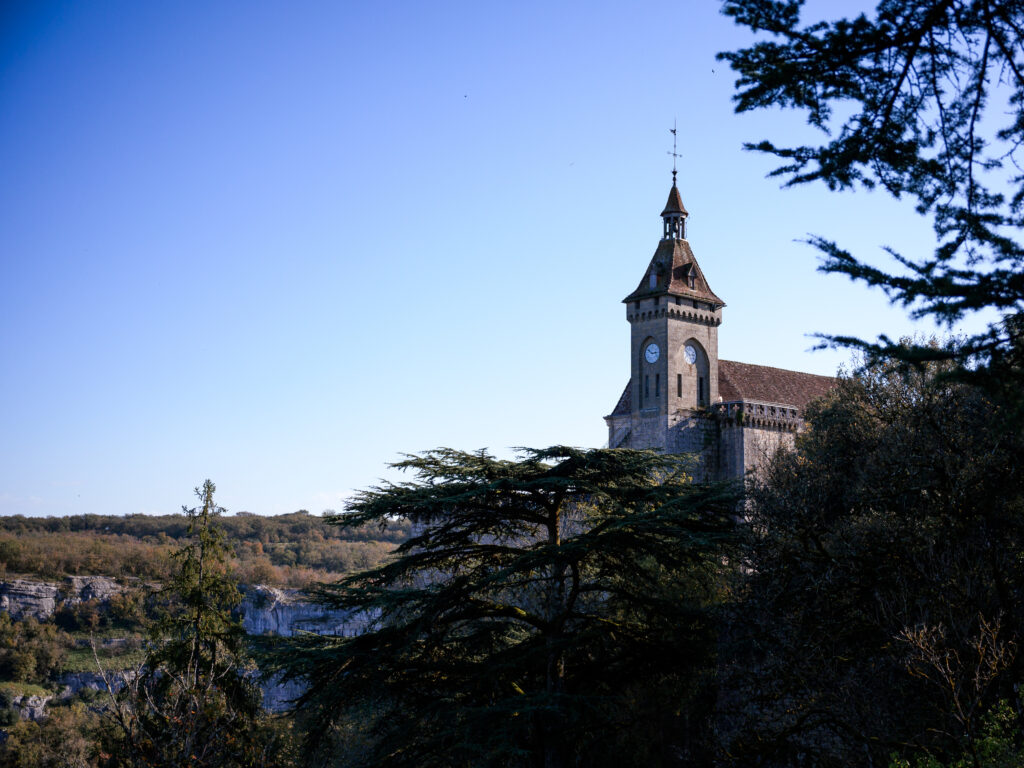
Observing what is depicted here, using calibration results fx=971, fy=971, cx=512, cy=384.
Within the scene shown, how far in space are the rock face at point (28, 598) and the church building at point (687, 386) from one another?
8326 centimetres

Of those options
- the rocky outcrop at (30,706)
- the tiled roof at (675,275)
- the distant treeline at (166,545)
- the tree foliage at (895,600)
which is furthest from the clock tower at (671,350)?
the distant treeline at (166,545)

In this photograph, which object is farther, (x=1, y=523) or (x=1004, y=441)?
(x=1, y=523)

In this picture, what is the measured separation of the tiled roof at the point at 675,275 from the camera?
46.2 metres

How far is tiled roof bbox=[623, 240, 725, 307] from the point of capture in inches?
1817

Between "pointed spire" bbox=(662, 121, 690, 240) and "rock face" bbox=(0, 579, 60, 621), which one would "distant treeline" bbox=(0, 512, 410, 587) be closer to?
"rock face" bbox=(0, 579, 60, 621)

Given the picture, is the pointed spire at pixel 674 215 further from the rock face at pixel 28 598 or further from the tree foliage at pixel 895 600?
the rock face at pixel 28 598

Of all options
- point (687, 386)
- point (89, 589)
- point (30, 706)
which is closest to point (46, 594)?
point (89, 589)

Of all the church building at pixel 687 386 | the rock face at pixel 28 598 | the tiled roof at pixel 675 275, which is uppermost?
the tiled roof at pixel 675 275

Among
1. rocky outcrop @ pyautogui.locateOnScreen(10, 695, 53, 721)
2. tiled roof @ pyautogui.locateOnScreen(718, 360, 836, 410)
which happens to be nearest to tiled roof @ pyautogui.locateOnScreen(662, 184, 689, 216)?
tiled roof @ pyautogui.locateOnScreen(718, 360, 836, 410)

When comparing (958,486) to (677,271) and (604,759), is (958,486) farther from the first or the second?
(677,271)

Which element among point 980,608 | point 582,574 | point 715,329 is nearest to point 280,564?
point 715,329

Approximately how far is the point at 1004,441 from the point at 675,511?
5.29 meters

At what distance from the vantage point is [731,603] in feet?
58.9

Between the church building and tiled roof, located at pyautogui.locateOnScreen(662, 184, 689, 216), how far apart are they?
49 mm
